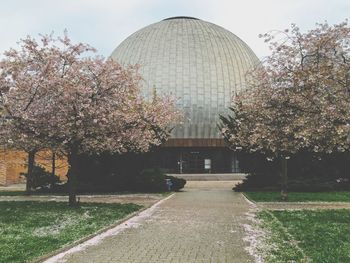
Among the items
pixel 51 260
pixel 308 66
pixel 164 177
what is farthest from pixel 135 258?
pixel 164 177

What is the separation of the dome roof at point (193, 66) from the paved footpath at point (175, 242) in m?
37.9

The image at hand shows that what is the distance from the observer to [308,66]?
1530 centimetres

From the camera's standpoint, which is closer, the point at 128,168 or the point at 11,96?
the point at 11,96

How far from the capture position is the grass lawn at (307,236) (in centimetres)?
948

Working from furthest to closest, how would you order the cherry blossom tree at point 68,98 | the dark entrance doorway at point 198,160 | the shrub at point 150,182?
1. the dark entrance doorway at point 198,160
2. the shrub at point 150,182
3. the cherry blossom tree at point 68,98

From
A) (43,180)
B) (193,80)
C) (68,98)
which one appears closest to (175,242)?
(68,98)

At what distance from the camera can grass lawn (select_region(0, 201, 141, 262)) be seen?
9961 millimetres

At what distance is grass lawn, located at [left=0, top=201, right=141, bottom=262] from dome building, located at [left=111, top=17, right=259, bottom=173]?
3213 centimetres

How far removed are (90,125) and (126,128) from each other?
1931mm

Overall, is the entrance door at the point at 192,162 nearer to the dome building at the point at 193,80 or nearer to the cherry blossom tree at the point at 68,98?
the dome building at the point at 193,80

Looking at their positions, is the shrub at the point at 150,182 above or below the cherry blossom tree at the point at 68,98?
below

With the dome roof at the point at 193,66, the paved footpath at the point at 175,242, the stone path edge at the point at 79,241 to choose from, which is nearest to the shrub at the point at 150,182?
the stone path edge at the point at 79,241

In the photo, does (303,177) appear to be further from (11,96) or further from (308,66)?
(11,96)

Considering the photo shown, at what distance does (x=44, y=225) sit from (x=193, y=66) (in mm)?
44035
